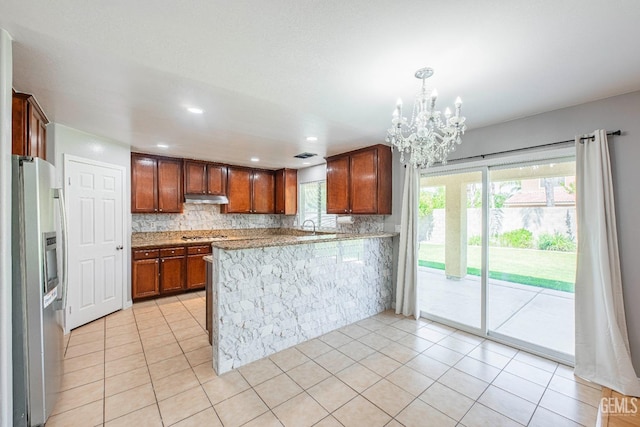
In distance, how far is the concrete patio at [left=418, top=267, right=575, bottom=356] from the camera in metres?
2.92

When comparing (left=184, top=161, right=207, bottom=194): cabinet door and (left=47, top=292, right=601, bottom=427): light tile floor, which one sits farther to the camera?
(left=184, top=161, right=207, bottom=194): cabinet door

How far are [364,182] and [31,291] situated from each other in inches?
144

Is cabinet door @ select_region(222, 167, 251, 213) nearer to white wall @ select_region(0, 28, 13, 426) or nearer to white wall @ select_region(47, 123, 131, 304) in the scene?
white wall @ select_region(47, 123, 131, 304)

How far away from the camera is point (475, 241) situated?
344 centimetres

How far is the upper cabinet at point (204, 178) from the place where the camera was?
5.07 metres

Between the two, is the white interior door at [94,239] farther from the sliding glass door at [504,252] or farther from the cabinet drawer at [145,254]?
the sliding glass door at [504,252]

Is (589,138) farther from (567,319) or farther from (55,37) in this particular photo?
(55,37)

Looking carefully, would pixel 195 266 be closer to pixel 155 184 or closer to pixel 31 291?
pixel 155 184

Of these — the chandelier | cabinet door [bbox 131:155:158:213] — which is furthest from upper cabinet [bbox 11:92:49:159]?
the chandelier

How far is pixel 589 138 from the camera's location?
8.22 ft

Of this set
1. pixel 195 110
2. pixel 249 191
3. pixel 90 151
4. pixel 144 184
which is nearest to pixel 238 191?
pixel 249 191

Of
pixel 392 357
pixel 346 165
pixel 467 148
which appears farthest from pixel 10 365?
pixel 467 148

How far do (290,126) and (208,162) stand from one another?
2.80 m

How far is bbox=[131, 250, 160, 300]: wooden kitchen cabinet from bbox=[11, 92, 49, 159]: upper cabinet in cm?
215
